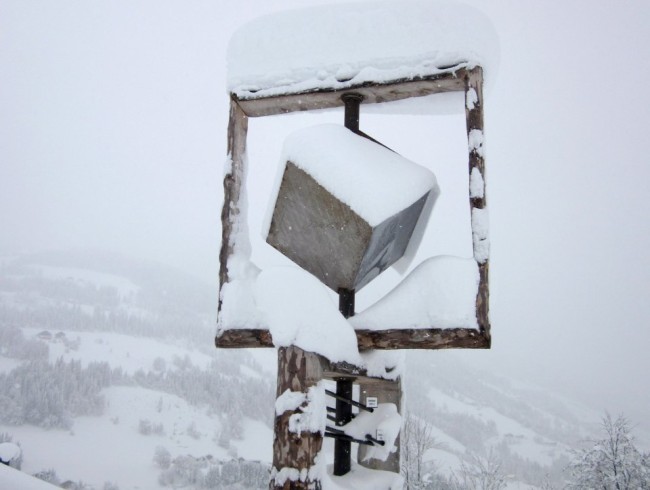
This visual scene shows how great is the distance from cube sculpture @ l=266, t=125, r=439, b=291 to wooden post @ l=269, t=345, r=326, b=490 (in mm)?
819

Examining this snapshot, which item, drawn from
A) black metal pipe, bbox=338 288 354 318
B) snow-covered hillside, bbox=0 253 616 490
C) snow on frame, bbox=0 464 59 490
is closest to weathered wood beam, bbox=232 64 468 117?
black metal pipe, bbox=338 288 354 318

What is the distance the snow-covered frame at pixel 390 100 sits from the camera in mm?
2545

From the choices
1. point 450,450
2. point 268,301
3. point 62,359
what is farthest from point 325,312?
point 450,450

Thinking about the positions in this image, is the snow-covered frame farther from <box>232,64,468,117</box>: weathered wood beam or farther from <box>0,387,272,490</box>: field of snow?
<box>0,387,272,490</box>: field of snow

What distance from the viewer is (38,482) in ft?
7.15

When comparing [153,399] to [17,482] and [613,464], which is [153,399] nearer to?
[613,464]

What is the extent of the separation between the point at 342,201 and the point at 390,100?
1137 mm

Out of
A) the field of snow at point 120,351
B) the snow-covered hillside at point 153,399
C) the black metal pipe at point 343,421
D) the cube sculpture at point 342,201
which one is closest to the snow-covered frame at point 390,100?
the cube sculpture at point 342,201

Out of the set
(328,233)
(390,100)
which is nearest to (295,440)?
(328,233)

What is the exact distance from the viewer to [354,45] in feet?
10.0

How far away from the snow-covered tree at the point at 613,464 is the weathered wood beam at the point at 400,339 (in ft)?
55.2

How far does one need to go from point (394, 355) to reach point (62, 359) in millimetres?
52654

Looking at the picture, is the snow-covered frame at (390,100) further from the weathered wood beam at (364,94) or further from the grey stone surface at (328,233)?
the grey stone surface at (328,233)

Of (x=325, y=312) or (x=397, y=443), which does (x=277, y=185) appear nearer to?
(x=325, y=312)
